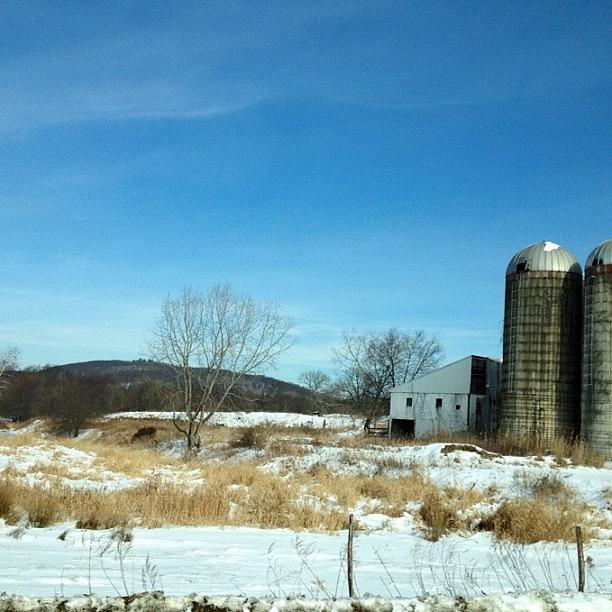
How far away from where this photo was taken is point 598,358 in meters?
27.2

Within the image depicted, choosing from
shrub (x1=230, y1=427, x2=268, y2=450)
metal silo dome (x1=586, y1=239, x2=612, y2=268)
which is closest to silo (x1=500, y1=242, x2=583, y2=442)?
metal silo dome (x1=586, y1=239, x2=612, y2=268)

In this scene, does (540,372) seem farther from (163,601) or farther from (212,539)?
(163,601)

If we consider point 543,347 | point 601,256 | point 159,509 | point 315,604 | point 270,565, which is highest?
point 601,256

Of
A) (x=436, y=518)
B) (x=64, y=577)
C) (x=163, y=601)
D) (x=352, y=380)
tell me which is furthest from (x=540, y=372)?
(x=352, y=380)

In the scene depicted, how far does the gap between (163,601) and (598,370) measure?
27293mm

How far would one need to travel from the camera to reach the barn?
119 ft

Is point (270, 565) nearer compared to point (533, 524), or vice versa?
point (270, 565)

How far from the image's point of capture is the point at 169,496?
39.4 ft

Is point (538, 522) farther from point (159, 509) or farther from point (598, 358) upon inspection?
point (598, 358)

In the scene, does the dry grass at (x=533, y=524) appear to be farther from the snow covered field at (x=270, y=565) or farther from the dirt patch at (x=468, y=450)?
the dirt patch at (x=468, y=450)

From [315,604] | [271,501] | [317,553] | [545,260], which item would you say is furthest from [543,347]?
[315,604]

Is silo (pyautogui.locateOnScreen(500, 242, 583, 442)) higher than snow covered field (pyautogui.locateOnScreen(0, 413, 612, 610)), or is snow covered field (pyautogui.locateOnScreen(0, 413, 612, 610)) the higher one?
silo (pyautogui.locateOnScreen(500, 242, 583, 442))

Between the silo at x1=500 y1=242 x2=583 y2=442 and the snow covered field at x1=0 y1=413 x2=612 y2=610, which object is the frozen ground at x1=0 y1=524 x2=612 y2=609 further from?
the silo at x1=500 y1=242 x2=583 y2=442

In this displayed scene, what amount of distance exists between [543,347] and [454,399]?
8870 millimetres
